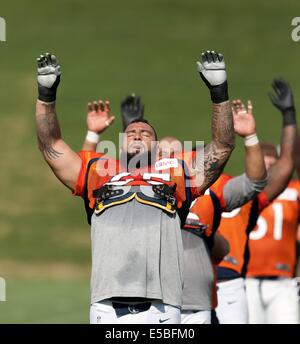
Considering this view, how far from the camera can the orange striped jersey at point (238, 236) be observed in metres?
11.2

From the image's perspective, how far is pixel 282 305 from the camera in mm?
12023

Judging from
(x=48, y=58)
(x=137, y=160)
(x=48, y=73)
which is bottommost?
(x=137, y=160)

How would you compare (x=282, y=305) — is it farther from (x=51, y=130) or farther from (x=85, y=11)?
(x=85, y=11)

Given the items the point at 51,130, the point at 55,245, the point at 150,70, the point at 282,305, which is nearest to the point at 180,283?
the point at 51,130

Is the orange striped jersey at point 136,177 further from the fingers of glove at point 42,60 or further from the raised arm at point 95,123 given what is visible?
the raised arm at point 95,123

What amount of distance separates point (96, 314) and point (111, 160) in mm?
1243

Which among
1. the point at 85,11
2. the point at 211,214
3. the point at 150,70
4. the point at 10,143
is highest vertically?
the point at 85,11

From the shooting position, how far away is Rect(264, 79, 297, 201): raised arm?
10766 mm

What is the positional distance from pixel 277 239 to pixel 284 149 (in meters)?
1.78

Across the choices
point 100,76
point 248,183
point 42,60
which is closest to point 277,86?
point 248,183

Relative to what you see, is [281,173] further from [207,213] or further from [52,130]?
[52,130]

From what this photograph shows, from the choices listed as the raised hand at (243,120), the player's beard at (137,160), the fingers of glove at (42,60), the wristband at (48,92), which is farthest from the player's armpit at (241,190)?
the fingers of glove at (42,60)

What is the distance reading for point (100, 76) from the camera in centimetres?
2758

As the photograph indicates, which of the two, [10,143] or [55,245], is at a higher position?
[10,143]
